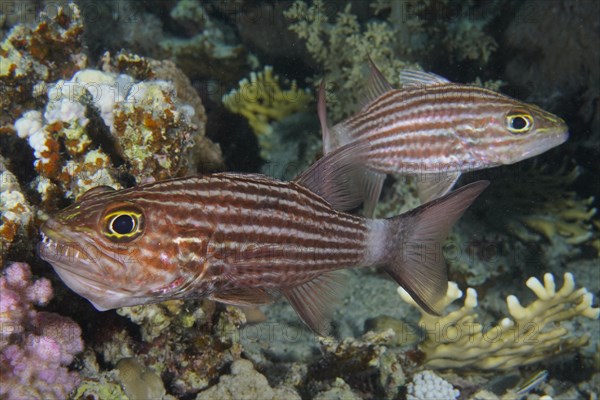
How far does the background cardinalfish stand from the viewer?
2.30m

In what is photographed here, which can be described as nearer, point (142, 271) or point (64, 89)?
point (142, 271)

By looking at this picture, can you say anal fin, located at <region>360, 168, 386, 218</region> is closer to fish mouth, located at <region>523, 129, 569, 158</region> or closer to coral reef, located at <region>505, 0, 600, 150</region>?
fish mouth, located at <region>523, 129, 569, 158</region>

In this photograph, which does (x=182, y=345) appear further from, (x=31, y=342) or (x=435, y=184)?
(x=435, y=184)

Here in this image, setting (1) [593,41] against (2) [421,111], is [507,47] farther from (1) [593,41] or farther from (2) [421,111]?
(2) [421,111]

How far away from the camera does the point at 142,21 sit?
8.61 m

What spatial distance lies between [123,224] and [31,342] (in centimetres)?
124

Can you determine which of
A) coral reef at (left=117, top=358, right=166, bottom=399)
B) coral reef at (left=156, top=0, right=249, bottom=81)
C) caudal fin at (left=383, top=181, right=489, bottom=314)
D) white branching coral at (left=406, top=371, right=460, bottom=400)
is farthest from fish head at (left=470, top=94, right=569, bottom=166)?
coral reef at (left=156, top=0, right=249, bottom=81)

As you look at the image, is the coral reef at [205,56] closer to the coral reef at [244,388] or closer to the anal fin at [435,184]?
the anal fin at [435,184]

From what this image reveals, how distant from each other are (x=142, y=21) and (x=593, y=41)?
7.45 m

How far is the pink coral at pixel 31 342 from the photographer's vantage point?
2.74 meters

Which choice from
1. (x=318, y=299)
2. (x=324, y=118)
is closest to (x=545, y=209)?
(x=324, y=118)

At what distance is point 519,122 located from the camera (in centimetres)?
399

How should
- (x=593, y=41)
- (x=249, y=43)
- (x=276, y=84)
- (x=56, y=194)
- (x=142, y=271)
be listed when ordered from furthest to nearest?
1. (x=249, y=43)
2. (x=276, y=84)
3. (x=593, y=41)
4. (x=56, y=194)
5. (x=142, y=271)

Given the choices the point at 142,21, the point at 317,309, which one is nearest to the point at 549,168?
the point at 317,309
